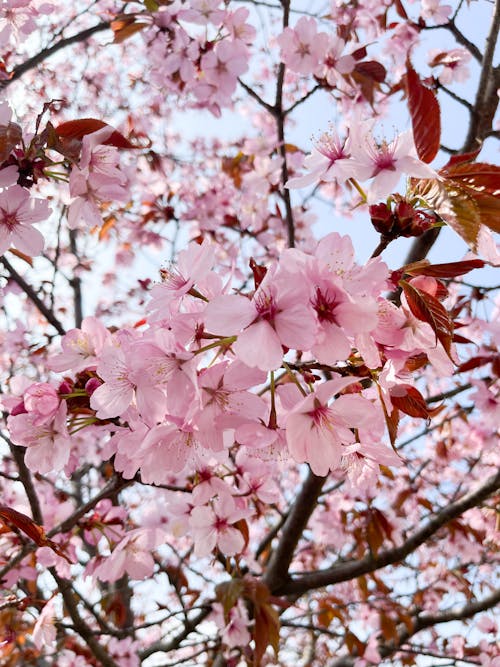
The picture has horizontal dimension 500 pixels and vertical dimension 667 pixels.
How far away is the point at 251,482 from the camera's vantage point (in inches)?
59.4

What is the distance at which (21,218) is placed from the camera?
1073 mm

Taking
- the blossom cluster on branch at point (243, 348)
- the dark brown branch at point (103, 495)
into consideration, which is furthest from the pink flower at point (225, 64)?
Answer: the dark brown branch at point (103, 495)

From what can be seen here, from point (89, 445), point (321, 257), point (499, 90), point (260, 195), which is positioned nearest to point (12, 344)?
point (89, 445)

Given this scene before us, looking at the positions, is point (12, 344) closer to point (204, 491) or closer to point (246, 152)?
point (246, 152)

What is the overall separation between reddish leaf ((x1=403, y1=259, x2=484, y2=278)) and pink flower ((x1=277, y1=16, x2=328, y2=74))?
1.87 metres

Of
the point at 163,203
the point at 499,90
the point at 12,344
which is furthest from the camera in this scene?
the point at 12,344

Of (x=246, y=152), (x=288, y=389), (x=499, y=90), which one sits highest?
(x=246, y=152)

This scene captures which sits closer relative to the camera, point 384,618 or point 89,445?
point 384,618

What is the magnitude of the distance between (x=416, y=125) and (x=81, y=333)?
2.37ft

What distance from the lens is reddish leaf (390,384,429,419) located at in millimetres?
848

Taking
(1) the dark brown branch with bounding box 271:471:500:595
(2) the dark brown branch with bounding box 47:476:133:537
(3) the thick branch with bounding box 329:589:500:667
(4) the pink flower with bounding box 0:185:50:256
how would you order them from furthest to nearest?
(3) the thick branch with bounding box 329:589:500:667 < (1) the dark brown branch with bounding box 271:471:500:595 < (2) the dark brown branch with bounding box 47:476:133:537 < (4) the pink flower with bounding box 0:185:50:256

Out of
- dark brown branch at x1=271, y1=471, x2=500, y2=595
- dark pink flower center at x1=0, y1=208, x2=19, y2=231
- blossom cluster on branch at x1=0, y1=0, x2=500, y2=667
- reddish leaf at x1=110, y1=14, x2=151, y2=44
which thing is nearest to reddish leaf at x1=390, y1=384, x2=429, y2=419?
blossom cluster on branch at x1=0, y1=0, x2=500, y2=667

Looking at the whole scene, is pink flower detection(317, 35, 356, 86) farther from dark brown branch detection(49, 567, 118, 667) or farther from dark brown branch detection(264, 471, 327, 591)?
dark brown branch detection(49, 567, 118, 667)

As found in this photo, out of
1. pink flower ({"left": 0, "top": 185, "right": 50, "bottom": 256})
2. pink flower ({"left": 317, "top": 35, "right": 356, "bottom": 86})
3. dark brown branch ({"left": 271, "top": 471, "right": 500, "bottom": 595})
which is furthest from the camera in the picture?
pink flower ({"left": 317, "top": 35, "right": 356, "bottom": 86})
